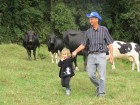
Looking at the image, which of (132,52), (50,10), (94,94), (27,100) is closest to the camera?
(27,100)

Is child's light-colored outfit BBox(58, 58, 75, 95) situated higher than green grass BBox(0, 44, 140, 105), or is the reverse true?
child's light-colored outfit BBox(58, 58, 75, 95)

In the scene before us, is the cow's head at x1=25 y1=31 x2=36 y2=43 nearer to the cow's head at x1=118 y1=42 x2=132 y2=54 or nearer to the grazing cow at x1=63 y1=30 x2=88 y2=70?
the grazing cow at x1=63 y1=30 x2=88 y2=70

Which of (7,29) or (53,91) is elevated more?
(7,29)

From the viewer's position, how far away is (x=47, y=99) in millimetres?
10203

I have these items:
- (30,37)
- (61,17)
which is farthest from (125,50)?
(61,17)

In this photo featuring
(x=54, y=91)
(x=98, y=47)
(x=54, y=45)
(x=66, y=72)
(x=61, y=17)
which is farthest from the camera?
(x=61, y=17)

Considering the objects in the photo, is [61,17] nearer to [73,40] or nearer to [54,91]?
[73,40]

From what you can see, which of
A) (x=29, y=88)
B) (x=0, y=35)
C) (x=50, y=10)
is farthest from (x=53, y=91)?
(x=50, y=10)

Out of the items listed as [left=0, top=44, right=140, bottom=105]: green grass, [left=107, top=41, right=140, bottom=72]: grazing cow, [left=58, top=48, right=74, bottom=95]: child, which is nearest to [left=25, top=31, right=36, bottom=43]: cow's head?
[left=107, top=41, right=140, bottom=72]: grazing cow

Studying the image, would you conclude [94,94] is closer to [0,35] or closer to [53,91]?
[53,91]

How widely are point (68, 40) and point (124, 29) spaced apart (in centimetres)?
1826

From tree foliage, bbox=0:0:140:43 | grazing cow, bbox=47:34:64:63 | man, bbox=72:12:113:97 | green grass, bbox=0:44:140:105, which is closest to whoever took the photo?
green grass, bbox=0:44:140:105

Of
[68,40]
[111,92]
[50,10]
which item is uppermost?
[50,10]

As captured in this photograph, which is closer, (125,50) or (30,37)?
(125,50)
